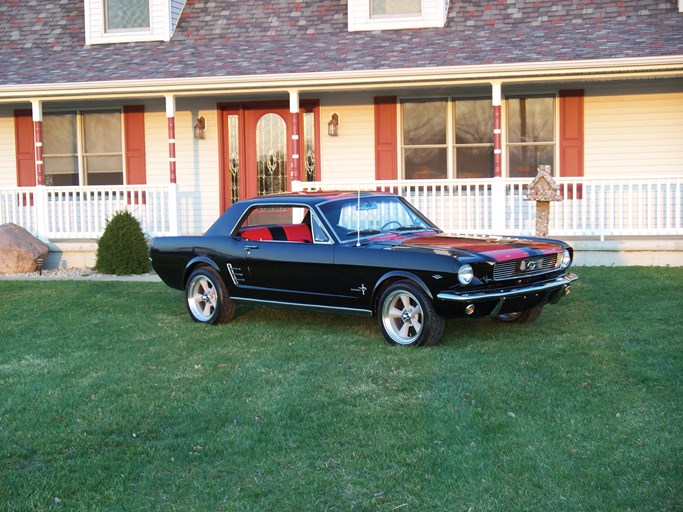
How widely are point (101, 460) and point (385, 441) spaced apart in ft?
5.27

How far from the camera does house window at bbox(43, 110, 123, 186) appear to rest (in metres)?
16.9

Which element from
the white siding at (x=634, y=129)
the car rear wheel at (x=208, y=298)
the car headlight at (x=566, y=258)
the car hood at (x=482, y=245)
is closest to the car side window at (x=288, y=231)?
the car rear wheel at (x=208, y=298)

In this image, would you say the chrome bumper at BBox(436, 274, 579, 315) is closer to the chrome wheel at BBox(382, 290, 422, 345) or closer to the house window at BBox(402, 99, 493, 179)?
the chrome wheel at BBox(382, 290, 422, 345)

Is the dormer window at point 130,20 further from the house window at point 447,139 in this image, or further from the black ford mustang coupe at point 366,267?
the black ford mustang coupe at point 366,267

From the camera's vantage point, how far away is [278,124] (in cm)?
1652

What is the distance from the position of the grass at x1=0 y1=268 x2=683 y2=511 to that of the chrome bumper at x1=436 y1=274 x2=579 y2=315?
39 centimetres

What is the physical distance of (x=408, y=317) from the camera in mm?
7891

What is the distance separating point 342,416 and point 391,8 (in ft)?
38.1

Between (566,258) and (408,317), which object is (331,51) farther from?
(408,317)

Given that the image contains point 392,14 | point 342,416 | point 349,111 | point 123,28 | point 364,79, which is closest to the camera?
point 342,416

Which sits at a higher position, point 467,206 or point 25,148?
point 25,148

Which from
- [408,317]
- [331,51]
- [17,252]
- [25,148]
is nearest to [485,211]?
[331,51]

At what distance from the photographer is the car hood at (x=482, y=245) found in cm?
773

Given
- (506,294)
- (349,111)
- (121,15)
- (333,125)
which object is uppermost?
(121,15)
